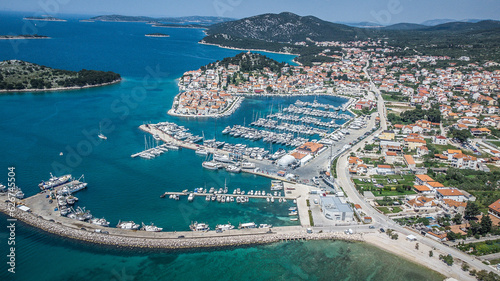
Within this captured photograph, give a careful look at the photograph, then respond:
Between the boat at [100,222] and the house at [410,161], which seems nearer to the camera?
the boat at [100,222]

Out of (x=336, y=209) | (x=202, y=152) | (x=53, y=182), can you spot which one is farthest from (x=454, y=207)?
(x=53, y=182)

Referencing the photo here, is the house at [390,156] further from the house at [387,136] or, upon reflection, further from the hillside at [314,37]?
the hillside at [314,37]

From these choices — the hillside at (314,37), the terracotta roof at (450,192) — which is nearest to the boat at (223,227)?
the terracotta roof at (450,192)

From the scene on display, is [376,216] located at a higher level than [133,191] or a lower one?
higher

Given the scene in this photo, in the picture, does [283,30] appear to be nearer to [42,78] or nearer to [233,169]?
[42,78]

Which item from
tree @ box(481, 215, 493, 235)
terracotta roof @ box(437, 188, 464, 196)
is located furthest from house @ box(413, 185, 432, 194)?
tree @ box(481, 215, 493, 235)

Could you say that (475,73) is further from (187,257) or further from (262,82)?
(187,257)

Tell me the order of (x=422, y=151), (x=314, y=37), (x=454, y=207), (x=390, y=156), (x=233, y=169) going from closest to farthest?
(x=454, y=207) → (x=233, y=169) → (x=390, y=156) → (x=422, y=151) → (x=314, y=37)
